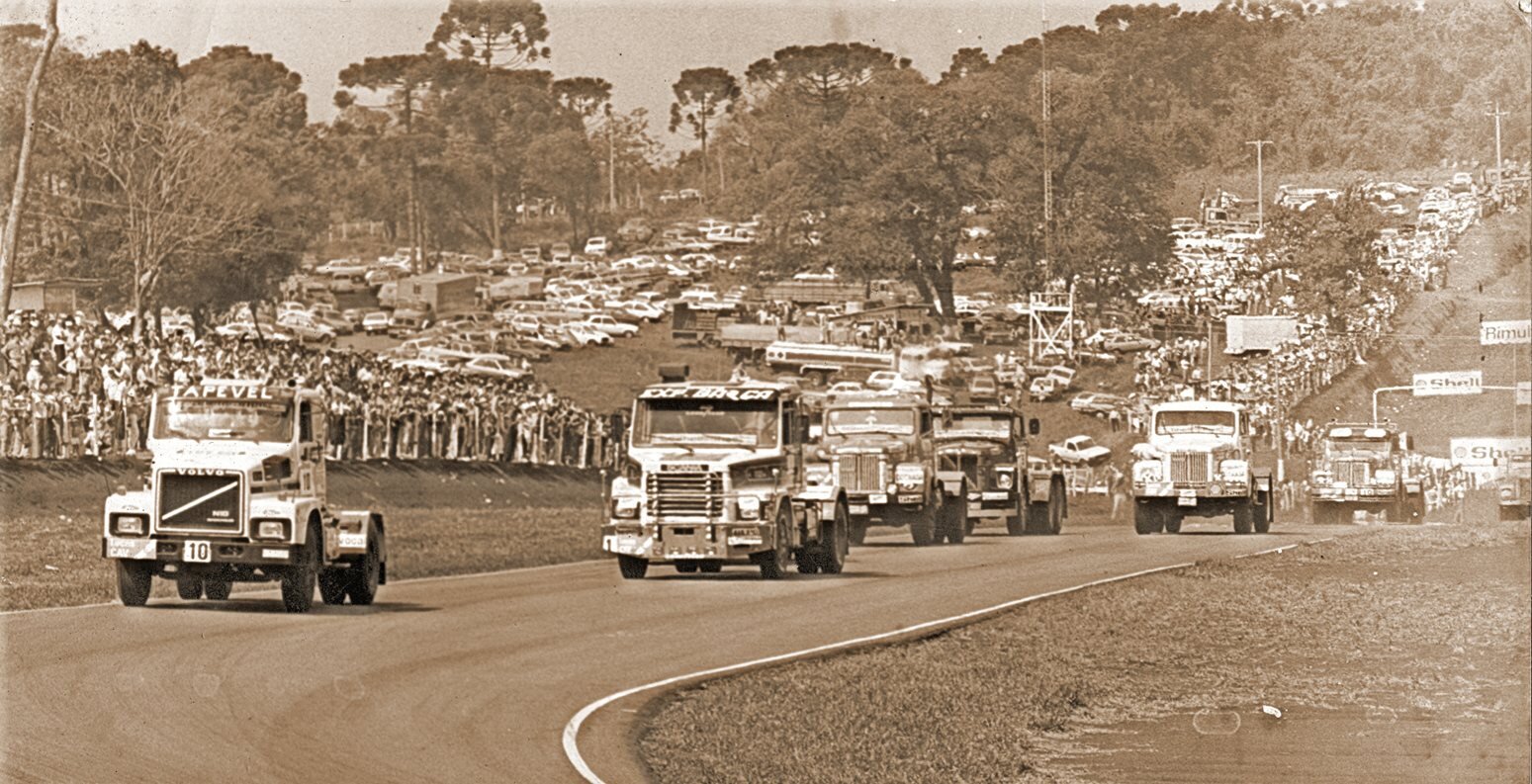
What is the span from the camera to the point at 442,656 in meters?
20.9

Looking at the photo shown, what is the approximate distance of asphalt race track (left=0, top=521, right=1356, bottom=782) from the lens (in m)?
17.2


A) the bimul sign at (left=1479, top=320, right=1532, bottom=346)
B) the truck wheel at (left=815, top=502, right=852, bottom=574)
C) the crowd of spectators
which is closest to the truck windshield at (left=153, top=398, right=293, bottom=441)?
the crowd of spectators

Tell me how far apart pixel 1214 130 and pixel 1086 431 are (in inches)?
152

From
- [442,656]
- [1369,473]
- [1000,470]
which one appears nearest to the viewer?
[1369,473]

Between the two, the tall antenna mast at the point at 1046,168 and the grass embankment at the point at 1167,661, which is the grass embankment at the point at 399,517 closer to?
the grass embankment at the point at 1167,661

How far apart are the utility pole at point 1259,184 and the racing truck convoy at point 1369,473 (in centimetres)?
228

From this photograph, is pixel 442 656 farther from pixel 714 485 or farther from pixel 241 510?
pixel 714 485

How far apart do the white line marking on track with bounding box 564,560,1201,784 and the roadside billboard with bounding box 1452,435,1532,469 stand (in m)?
3.19

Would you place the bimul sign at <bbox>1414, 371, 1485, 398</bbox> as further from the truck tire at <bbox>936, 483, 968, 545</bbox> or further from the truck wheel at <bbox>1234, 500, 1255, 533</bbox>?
the truck tire at <bbox>936, 483, 968, 545</bbox>

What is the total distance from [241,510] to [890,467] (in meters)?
11.1

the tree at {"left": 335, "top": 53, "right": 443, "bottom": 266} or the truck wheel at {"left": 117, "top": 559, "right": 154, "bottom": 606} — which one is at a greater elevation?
the tree at {"left": 335, "top": 53, "right": 443, "bottom": 266}

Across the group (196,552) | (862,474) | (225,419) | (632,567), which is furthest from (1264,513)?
(196,552)

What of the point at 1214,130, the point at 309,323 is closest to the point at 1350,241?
the point at 1214,130

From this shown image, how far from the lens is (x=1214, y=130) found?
68.3 feet
